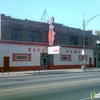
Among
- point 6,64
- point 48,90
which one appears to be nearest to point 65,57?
point 6,64

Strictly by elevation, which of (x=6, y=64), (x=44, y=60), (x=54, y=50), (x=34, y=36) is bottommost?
(x=6, y=64)

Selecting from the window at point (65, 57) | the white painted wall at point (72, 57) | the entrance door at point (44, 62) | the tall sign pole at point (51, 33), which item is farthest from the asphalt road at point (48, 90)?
the window at point (65, 57)

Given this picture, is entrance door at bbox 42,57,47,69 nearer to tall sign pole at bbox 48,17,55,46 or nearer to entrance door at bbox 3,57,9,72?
tall sign pole at bbox 48,17,55,46

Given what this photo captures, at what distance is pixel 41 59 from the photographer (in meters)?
39.5

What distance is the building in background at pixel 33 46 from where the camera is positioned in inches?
1340

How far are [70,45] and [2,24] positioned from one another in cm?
1560

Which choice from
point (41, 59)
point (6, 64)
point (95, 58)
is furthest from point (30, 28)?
point (95, 58)

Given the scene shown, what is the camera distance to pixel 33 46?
3747cm

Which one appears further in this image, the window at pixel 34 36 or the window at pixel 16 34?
the window at pixel 34 36

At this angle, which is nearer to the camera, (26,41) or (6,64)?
(6,64)

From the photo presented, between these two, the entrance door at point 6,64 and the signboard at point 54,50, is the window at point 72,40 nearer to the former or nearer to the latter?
the signboard at point 54,50

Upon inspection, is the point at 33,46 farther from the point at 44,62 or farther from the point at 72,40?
the point at 72,40

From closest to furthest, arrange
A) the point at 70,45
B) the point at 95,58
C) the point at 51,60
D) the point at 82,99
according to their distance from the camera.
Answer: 1. the point at 82,99
2. the point at 51,60
3. the point at 70,45
4. the point at 95,58

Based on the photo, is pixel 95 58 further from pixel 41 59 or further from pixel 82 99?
A: pixel 82 99
